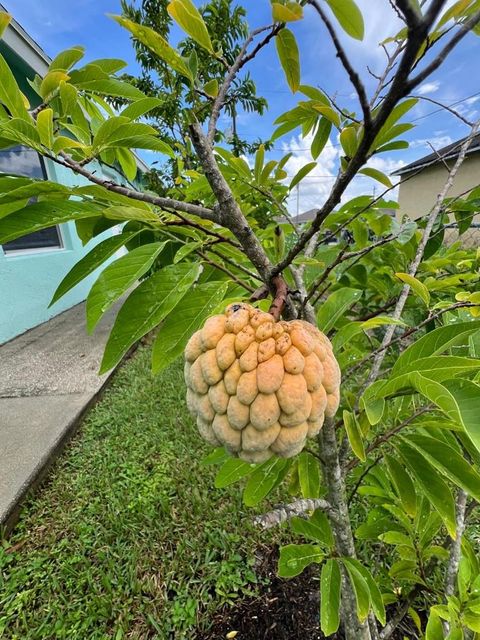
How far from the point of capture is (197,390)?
60 centimetres

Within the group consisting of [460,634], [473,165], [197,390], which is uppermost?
[473,165]

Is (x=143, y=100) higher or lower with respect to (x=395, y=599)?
higher

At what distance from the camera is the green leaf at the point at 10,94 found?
2.11 ft

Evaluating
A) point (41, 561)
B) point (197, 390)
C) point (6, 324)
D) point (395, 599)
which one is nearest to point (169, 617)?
point (41, 561)

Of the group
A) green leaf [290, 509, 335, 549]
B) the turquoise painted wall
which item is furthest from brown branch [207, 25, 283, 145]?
the turquoise painted wall

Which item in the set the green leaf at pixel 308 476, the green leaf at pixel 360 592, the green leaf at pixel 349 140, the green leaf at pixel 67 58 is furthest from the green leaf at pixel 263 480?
the green leaf at pixel 67 58

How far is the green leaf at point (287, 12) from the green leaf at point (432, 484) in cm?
79

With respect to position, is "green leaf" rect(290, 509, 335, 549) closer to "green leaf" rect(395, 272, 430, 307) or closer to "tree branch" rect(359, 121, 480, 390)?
"tree branch" rect(359, 121, 480, 390)

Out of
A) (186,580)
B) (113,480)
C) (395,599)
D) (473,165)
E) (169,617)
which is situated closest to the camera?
(395,599)

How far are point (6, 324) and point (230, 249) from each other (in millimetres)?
4783

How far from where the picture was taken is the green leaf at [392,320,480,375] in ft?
2.31

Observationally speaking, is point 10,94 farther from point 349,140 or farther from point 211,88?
point 349,140

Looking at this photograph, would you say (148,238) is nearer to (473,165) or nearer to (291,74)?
(291,74)

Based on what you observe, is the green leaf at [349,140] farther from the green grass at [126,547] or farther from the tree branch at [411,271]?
the green grass at [126,547]
